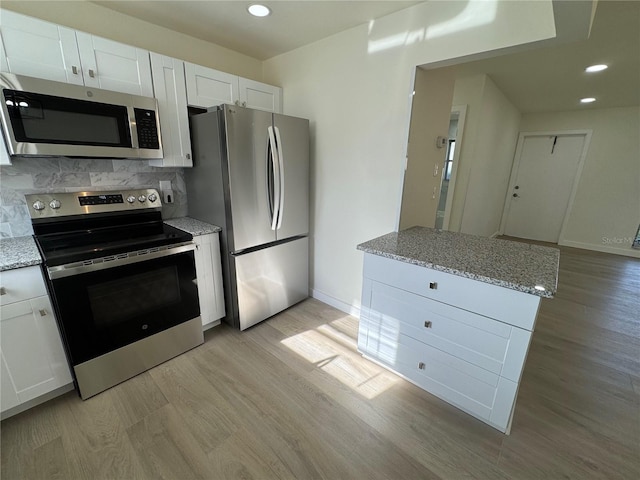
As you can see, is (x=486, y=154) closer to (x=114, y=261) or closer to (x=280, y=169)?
(x=280, y=169)

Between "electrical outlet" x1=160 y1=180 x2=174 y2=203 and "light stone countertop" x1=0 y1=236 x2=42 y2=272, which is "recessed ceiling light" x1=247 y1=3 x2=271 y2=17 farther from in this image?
"light stone countertop" x1=0 y1=236 x2=42 y2=272

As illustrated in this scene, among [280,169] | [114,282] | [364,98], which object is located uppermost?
[364,98]

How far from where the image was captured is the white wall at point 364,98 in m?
1.58

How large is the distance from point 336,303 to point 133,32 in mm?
2873

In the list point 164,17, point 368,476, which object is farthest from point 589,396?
point 164,17

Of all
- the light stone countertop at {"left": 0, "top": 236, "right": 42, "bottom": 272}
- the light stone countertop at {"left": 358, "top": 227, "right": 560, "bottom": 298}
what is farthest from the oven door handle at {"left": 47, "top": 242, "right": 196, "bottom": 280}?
the light stone countertop at {"left": 358, "top": 227, "right": 560, "bottom": 298}

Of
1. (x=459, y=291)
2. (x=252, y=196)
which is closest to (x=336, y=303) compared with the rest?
(x=252, y=196)

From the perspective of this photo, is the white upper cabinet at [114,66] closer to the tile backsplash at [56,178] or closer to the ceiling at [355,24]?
the ceiling at [355,24]

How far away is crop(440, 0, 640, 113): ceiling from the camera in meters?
1.98

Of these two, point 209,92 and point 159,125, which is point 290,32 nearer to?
point 209,92

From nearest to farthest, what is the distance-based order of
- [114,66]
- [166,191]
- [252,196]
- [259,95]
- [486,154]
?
[114,66], [252,196], [166,191], [259,95], [486,154]

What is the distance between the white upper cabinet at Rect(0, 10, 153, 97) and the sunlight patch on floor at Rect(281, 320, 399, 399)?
224 cm

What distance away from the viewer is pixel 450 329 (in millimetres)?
1566

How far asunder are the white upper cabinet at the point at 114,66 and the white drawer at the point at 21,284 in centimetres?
119
